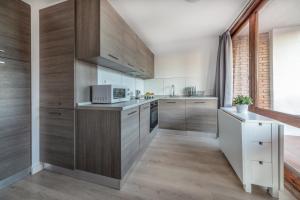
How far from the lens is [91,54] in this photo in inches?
59.6

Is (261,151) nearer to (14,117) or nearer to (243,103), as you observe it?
(243,103)

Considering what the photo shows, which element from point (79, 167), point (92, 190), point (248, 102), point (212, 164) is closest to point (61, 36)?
point (79, 167)

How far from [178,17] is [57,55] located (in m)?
1.85

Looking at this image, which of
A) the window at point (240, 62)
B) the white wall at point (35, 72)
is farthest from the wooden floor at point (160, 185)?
the window at point (240, 62)

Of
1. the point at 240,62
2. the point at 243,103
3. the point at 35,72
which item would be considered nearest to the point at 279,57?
the point at 240,62

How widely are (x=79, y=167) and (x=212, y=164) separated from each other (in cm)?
174

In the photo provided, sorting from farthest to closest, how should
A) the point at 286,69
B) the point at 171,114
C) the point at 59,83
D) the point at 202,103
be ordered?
the point at 171,114 < the point at 202,103 < the point at 286,69 < the point at 59,83

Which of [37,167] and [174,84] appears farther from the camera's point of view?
[174,84]

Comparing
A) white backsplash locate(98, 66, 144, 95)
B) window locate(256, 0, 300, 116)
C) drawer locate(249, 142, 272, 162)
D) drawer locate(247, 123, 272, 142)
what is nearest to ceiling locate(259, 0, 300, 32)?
window locate(256, 0, 300, 116)

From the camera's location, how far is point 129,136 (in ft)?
5.28

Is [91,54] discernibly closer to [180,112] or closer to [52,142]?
[52,142]

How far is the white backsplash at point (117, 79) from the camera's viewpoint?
7.07 feet

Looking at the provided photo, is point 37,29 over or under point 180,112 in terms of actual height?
over

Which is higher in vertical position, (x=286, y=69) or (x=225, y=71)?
(x=225, y=71)
